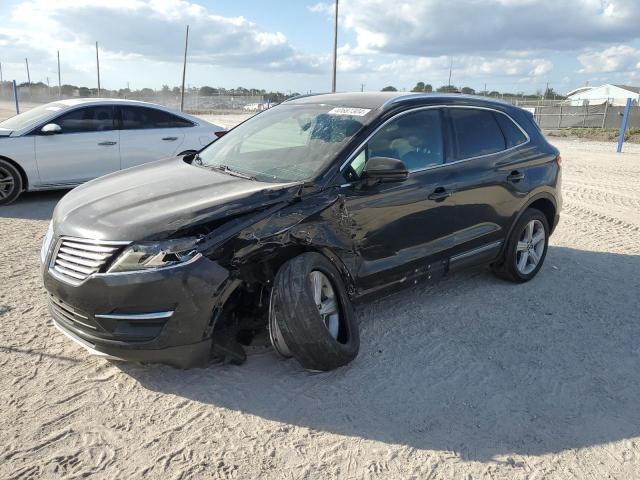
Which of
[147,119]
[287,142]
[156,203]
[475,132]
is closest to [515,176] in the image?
[475,132]

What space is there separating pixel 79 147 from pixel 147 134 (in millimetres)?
1044

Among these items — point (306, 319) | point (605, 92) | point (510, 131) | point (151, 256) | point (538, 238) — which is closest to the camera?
point (151, 256)

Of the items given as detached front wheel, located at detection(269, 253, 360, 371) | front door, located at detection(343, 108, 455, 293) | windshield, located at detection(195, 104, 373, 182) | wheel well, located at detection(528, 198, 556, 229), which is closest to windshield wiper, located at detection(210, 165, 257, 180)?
windshield, located at detection(195, 104, 373, 182)

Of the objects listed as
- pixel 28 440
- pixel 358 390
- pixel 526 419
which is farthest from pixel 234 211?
pixel 526 419

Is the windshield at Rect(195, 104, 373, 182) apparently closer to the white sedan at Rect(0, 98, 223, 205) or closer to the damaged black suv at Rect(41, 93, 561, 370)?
the damaged black suv at Rect(41, 93, 561, 370)

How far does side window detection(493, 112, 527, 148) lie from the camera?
504 cm

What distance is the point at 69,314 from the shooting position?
3.23 m

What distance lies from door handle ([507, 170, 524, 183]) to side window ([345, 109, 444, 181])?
903 mm

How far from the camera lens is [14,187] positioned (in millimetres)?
7746

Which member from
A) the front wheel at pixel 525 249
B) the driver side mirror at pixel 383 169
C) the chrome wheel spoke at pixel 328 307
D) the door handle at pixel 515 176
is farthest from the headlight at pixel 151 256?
the front wheel at pixel 525 249

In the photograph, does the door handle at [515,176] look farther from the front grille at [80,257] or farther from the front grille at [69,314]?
the front grille at [69,314]

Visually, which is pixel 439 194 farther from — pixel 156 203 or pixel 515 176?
pixel 156 203

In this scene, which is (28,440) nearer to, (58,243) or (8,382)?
(8,382)

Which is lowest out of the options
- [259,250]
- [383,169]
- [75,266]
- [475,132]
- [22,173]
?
[22,173]
